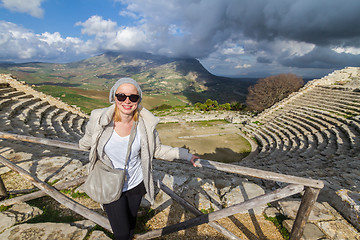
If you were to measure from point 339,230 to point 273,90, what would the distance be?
32665mm

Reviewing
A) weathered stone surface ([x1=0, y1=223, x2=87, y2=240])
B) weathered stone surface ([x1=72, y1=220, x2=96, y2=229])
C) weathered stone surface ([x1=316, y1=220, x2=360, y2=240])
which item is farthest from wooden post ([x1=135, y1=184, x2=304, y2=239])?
weathered stone surface ([x1=316, y1=220, x2=360, y2=240])

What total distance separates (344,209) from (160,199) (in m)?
3.46

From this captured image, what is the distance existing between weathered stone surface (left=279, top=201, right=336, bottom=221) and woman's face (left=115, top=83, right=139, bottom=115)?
335 cm

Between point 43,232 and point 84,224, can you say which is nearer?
point 43,232

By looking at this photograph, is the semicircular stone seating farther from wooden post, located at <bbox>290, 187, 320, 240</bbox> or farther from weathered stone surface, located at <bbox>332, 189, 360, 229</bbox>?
wooden post, located at <bbox>290, 187, 320, 240</bbox>

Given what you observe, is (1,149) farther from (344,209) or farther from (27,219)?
(344,209)

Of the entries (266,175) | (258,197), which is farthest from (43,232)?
(266,175)

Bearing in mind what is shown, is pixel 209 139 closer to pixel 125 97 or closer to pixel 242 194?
pixel 242 194

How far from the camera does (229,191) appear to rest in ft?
12.9

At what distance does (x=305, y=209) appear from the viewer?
6.11ft

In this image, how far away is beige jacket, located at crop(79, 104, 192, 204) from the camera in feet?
6.20

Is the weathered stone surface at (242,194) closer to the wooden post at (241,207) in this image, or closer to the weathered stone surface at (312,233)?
the weathered stone surface at (312,233)

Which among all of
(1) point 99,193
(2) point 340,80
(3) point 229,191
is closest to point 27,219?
(1) point 99,193

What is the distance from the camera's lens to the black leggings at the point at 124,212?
1.94 metres
